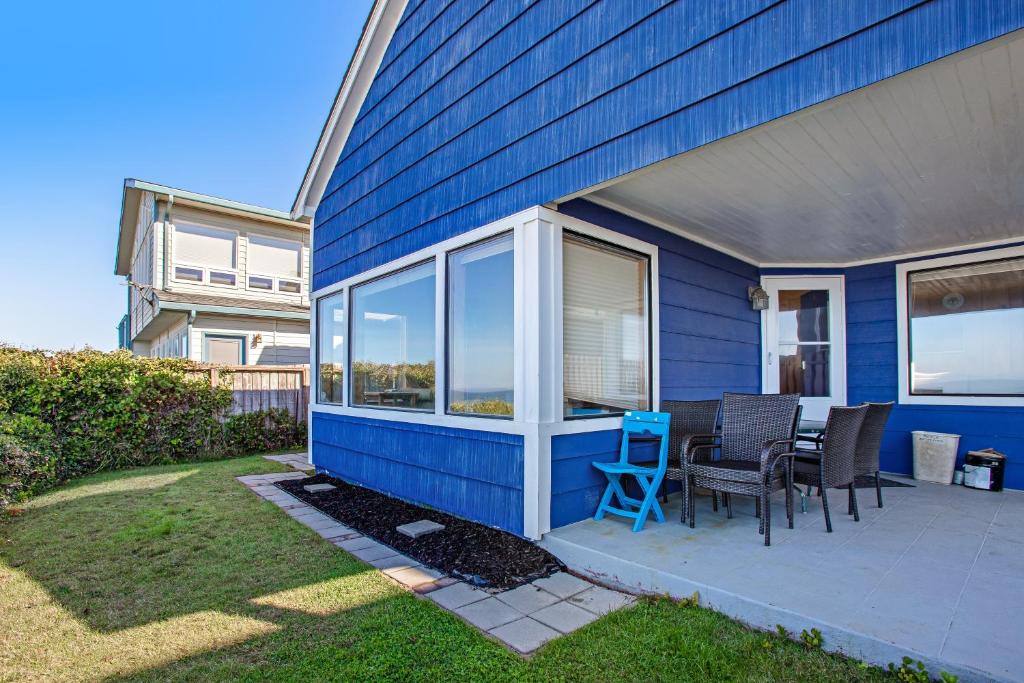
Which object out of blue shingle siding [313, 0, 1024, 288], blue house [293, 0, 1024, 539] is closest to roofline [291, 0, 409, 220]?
blue house [293, 0, 1024, 539]

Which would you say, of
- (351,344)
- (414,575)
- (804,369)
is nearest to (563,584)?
(414,575)

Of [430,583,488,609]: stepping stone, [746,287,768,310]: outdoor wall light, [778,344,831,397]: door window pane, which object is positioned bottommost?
[430,583,488,609]: stepping stone

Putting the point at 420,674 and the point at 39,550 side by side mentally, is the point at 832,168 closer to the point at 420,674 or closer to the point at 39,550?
the point at 420,674

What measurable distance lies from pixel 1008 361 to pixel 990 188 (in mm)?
2070

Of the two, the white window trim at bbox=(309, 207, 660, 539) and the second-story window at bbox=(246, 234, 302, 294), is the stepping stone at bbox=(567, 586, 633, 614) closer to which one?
the white window trim at bbox=(309, 207, 660, 539)

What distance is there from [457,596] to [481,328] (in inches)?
77.5

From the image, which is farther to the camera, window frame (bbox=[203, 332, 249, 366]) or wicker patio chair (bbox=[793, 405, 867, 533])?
window frame (bbox=[203, 332, 249, 366])

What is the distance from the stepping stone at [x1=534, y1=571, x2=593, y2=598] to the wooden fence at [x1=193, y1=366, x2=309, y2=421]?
7040 millimetres

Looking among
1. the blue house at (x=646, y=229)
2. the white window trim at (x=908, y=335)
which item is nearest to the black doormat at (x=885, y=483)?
the blue house at (x=646, y=229)

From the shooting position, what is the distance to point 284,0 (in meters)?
9.80

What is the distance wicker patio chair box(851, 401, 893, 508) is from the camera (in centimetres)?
366

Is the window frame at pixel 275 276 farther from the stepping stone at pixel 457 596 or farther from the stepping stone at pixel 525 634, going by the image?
the stepping stone at pixel 525 634

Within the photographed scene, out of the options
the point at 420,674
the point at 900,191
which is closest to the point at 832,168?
the point at 900,191

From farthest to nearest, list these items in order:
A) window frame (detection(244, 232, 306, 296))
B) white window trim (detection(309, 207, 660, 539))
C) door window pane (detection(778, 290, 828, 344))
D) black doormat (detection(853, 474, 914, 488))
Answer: window frame (detection(244, 232, 306, 296)) → door window pane (detection(778, 290, 828, 344)) → black doormat (detection(853, 474, 914, 488)) → white window trim (detection(309, 207, 660, 539))
